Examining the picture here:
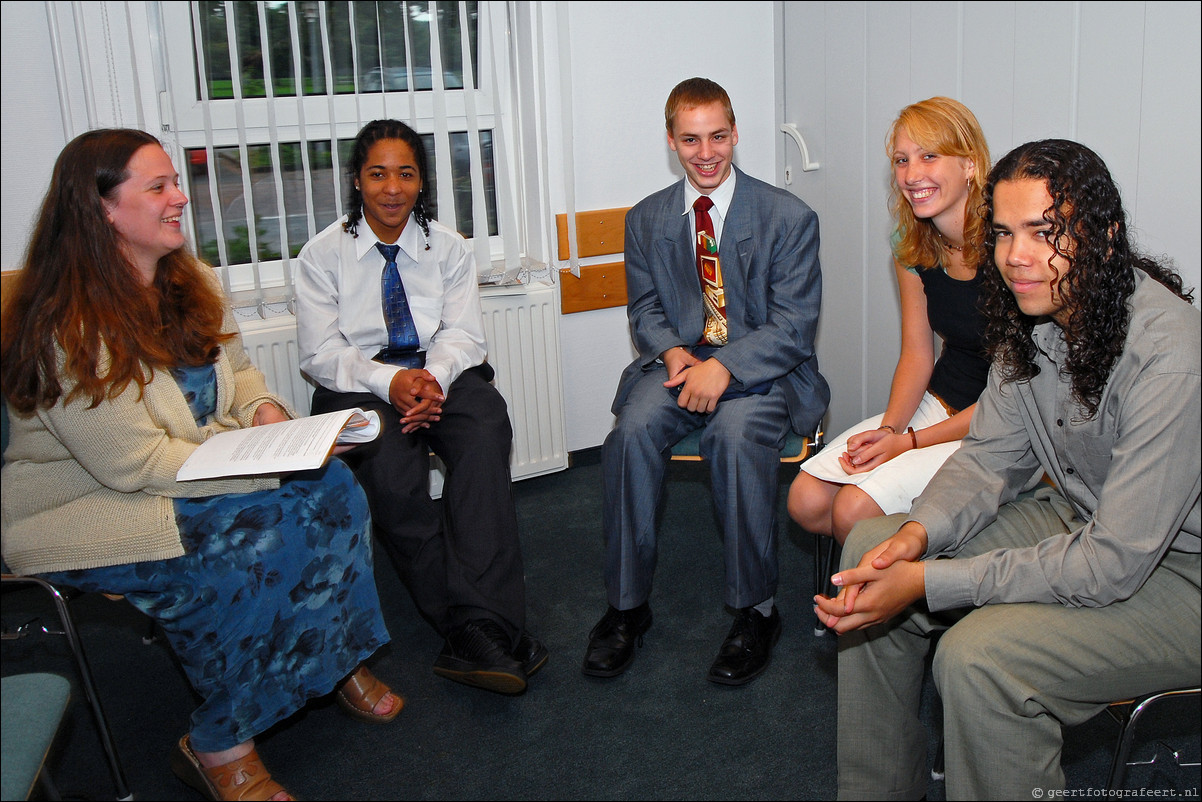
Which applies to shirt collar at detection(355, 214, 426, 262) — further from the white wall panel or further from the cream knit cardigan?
the white wall panel

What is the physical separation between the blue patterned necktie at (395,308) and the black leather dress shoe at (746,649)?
116cm

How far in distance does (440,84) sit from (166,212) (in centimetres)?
125

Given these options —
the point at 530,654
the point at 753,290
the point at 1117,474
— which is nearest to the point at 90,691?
the point at 530,654

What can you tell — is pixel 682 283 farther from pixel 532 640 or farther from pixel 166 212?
pixel 166 212

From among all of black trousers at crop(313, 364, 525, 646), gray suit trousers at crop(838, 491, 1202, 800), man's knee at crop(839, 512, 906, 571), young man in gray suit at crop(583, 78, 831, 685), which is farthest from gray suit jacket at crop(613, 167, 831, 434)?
gray suit trousers at crop(838, 491, 1202, 800)

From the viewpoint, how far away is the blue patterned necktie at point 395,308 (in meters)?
2.57

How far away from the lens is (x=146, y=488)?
5.83 ft

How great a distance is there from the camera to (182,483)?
179 cm

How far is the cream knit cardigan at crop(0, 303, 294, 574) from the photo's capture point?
5.68ft

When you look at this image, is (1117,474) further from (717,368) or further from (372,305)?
(372,305)

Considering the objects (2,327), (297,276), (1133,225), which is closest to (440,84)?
(297,276)

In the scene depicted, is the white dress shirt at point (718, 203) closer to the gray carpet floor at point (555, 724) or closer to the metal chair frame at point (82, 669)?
the gray carpet floor at point (555, 724)

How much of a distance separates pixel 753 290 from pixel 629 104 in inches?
46.9

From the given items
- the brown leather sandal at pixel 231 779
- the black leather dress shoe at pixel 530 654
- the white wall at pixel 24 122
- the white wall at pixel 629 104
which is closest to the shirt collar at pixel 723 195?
the white wall at pixel 629 104
